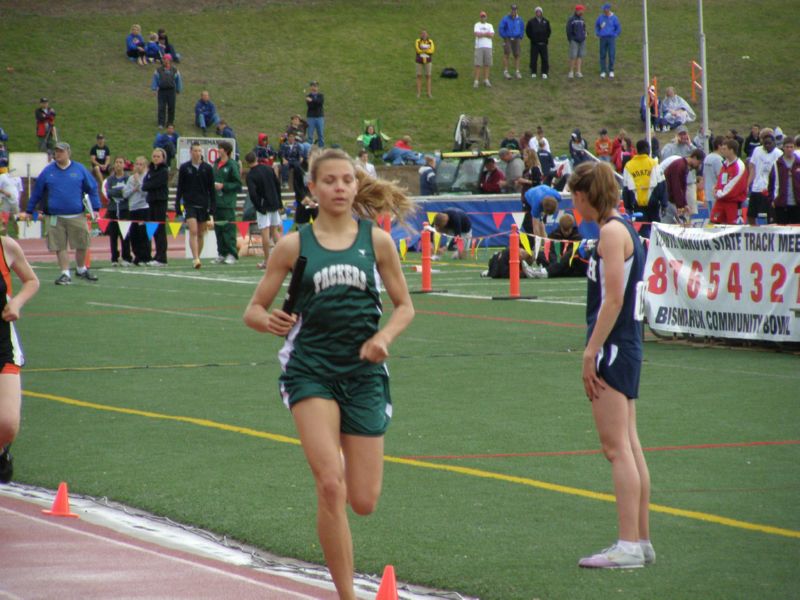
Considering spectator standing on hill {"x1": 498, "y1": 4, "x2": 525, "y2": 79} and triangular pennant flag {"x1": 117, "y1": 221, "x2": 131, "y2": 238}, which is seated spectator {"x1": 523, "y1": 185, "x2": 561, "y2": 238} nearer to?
triangular pennant flag {"x1": 117, "y1": 221, "x2": 131, "y2": 238}

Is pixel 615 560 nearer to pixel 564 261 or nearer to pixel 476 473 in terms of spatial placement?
pixel 476 473

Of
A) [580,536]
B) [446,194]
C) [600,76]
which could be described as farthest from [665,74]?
[580,536]

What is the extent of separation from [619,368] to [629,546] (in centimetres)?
79

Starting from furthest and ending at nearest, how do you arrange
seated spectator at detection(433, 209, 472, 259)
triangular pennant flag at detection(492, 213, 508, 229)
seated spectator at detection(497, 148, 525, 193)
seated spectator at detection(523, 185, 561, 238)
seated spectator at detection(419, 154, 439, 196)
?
seated spectator at detection(419, 154, 439, 196)
seated spectator at detection(497, 148, 525, 193)
triangular pennant flag at detection(492, 213, 508, 229)
seated spectator at detection(433, 209, 472, 259)
seated spectator at detection(523, 185, 561, 238)

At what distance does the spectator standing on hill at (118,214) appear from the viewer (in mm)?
28438

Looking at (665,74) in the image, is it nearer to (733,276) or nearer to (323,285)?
(733,276)

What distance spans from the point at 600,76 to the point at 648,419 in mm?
47351

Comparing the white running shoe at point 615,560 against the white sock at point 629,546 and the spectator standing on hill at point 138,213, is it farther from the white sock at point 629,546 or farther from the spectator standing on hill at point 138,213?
the spectator standing on hill at point 138,213

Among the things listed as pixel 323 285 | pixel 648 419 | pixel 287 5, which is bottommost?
pixel 648 419

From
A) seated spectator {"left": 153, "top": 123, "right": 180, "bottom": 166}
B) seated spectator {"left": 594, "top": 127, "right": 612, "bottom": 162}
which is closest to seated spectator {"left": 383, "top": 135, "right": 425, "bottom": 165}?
seated spectator {"left": 153, "top": 123, "right": 180, "bottom": 166}

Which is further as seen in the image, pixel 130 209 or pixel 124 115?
pixel 124 115

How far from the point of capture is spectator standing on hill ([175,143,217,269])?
89.2 feet

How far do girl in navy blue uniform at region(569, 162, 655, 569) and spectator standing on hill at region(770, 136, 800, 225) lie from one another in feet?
55.6

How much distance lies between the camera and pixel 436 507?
7891 mm
